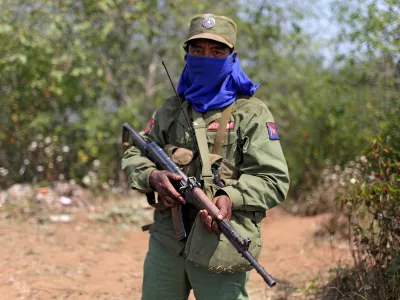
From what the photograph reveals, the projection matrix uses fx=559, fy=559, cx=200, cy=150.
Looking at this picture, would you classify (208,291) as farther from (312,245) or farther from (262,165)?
(312,245)

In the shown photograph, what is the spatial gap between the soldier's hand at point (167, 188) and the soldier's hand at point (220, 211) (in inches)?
6.2

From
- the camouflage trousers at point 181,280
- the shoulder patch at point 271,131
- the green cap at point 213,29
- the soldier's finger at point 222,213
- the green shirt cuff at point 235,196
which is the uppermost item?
the green cap at point 213,29

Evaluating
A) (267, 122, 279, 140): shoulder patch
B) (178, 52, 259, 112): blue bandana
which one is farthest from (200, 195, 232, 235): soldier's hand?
(178, 52, 259, 112): blue bandana

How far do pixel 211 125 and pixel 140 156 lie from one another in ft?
1.53

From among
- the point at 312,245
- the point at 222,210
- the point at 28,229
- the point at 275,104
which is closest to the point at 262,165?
the point at 222,210

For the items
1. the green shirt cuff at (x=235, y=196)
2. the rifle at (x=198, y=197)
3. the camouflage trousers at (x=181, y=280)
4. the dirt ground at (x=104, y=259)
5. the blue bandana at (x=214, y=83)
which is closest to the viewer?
the rifle at (x=198, y=197)

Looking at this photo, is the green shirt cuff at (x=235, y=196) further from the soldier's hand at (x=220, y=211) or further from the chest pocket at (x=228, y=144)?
the chest pocket at (x=228, y=144)

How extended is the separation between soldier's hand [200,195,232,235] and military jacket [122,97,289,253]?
33mm

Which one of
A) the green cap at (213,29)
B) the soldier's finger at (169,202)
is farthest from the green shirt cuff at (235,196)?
the green cap at (213,29)

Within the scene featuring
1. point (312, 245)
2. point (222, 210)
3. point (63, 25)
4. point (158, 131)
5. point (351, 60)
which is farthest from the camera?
point (63, 25)

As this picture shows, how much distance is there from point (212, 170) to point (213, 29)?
64cm

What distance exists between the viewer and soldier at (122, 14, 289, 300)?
238cm

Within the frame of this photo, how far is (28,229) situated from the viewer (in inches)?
235

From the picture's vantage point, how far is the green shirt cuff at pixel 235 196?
2.35m
